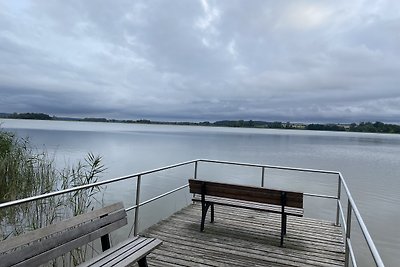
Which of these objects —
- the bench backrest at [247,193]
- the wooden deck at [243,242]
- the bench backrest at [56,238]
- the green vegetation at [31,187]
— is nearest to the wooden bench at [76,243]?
the bench backrest at [56,238]

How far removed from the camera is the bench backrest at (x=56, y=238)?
7.33 ft

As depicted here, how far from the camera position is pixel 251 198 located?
4.92m

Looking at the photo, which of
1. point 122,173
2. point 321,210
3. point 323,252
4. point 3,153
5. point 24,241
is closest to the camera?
point 24,241

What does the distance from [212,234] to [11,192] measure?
4.98 m

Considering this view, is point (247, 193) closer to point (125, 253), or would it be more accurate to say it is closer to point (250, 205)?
point (250, 205)

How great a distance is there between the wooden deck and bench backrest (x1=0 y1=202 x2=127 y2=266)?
1044 millimetres

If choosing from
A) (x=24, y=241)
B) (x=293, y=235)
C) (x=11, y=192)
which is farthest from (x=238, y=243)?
(x=11, y=192)

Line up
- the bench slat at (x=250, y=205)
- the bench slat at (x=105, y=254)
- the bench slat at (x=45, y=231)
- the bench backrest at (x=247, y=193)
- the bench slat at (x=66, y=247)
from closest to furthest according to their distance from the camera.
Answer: the bench slat at (x=45, y=231), the bench slat at (x=66, y=247), the bench slat at (x=105, y=254), the bench backrest at (x=247, y=193), the bench slat at (x=250, y=205)

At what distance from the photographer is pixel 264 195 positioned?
488 cm

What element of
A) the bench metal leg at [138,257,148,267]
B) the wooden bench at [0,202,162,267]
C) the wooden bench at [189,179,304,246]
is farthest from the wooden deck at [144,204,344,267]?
the wooden bench at [0,202,162,267]

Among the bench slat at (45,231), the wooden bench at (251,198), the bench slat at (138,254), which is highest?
the bench slat at (45,231)

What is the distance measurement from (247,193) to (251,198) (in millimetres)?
92

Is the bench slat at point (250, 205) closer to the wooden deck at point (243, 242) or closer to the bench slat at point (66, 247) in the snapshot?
the wooden deck at point (243, 242)

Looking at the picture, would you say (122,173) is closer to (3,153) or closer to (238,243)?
(3,153)
